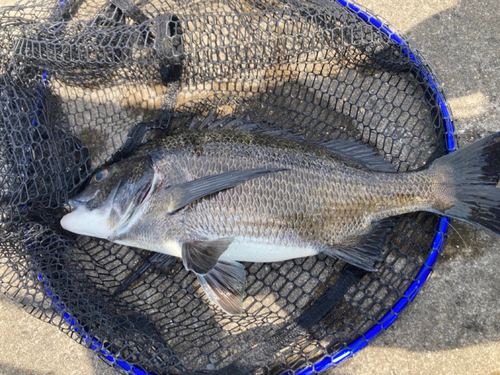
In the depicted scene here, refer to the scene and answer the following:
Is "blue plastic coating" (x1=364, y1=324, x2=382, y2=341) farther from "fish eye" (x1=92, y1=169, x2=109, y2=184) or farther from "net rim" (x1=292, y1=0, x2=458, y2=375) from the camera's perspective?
"fish eye" (x1=92, y1=169, x2=109, y2=184)

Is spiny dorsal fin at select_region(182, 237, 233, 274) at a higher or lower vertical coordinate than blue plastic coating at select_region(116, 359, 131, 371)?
higher

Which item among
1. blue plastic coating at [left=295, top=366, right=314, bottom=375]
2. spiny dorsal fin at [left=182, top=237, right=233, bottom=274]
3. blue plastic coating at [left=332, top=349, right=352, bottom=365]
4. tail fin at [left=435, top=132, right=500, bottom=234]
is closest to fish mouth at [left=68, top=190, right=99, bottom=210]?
spiny dorsal fin at [left=182, top=237, right=233, bottom=274]

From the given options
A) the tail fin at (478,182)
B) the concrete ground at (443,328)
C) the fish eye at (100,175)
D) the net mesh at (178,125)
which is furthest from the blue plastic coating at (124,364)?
the tail fin at (478,182)

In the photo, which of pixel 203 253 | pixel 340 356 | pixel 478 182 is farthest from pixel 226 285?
pixel 478 182

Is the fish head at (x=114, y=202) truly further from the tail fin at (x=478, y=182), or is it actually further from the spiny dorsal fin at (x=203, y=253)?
the tail fin at (x=478, y=182)

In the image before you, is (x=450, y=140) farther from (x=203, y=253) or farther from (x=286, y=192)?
(x=203, y=253)

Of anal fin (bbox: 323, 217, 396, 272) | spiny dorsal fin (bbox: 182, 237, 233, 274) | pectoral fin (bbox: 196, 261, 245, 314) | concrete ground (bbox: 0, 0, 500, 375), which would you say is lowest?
concrete ground (bbox: 0, 0, 500, 375)

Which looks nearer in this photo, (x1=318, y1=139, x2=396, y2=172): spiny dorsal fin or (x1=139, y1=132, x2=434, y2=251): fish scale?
(x1=139, y1=132, x2=434, y2=251): fish scale

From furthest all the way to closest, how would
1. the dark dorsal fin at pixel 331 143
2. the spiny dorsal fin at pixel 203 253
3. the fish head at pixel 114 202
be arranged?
the dark dorsal fin at pixel 331 143, the fish head at pixel 114 202, the spiny dorsal fin at pixel 203 253
